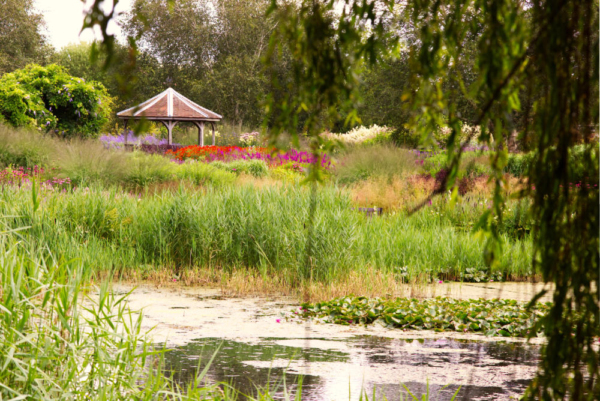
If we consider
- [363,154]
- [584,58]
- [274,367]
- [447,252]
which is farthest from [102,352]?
[363,154]

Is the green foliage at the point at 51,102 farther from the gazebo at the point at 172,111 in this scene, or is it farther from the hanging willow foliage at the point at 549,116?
the hanging willow foliage at the point at 549,116

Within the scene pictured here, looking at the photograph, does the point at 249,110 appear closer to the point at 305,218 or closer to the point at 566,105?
the point at 305,218

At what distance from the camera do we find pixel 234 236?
713cm

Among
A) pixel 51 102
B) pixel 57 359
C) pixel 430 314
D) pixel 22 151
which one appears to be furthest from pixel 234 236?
pixel 51 102

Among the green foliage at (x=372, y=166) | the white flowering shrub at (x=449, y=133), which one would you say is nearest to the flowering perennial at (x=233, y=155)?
the green foliage at (x=372, y=166)

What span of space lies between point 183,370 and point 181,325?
42.9 inches

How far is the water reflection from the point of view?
13.1ft

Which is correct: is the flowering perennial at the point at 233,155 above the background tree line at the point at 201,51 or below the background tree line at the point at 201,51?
below

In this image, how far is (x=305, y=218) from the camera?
685 cm

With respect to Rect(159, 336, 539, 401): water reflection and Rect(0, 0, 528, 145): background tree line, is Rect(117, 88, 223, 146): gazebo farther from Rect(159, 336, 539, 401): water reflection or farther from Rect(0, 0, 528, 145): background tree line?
Rect(159, 336, 539, 401): water reflection

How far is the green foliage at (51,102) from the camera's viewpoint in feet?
55.7

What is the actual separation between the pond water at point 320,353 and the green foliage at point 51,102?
12.7 meters

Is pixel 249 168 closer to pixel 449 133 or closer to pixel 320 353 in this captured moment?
pixel 449 133

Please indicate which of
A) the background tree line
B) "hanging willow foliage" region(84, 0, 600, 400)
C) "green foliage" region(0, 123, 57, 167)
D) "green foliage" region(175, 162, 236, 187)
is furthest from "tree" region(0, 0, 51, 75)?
"hanging willow foliage" region(84, 0, 600, 400)
